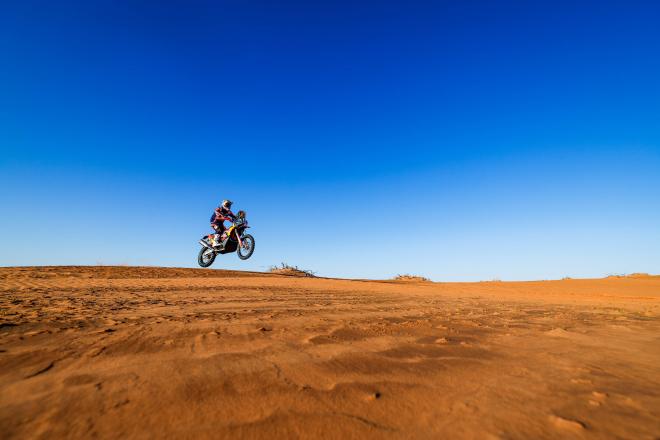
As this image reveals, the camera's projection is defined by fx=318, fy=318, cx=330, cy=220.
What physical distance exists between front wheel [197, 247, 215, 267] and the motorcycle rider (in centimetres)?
127

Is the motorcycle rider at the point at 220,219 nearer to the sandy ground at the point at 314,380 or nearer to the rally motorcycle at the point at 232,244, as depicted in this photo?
the rally motorcycle at the point at 232,244

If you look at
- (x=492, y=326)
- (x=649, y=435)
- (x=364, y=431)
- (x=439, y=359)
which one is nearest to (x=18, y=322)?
(x=364, y=431)

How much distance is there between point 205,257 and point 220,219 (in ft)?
9.42

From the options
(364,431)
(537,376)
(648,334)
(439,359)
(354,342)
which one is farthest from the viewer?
(648,334)

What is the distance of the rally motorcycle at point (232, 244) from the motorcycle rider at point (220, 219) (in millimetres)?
230

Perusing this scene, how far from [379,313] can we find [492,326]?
1.38 meters

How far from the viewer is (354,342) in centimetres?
261

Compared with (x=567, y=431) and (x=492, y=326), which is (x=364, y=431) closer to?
(x=567, y=431)

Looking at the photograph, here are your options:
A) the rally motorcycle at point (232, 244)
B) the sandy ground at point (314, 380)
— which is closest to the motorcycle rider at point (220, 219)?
the rally motorcycle at point (232, 244)

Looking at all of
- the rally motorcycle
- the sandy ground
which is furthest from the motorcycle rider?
the sandy ground

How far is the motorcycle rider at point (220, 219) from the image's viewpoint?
13.6 metres

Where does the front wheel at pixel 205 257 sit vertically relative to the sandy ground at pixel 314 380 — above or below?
above

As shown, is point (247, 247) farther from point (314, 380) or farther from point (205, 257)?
point (314, 380)

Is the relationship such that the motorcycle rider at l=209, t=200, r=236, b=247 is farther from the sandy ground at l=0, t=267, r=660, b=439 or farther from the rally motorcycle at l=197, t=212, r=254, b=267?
the sandy ground at l=0, t=267, r=660, b=439
